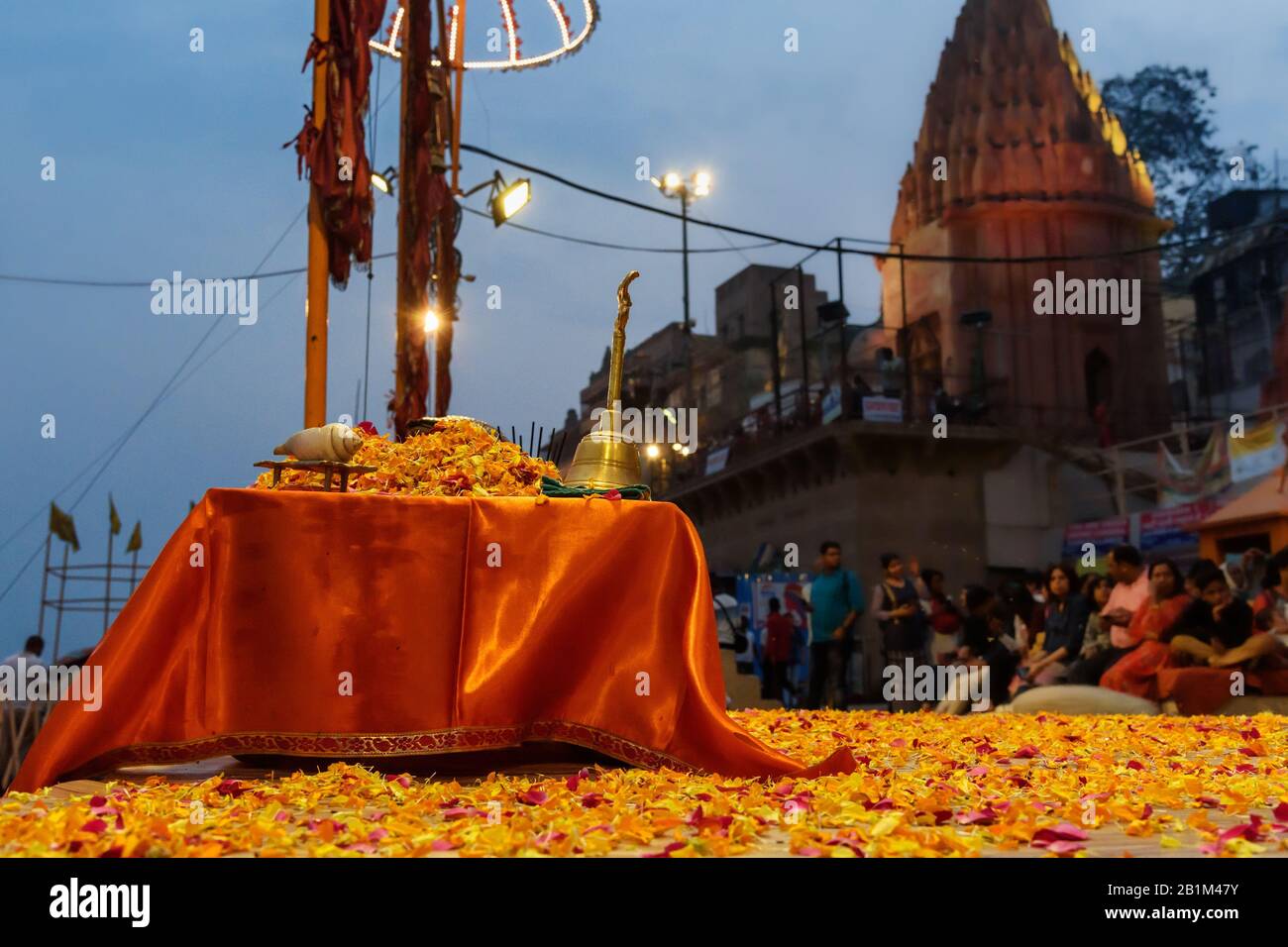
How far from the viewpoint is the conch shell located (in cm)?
391

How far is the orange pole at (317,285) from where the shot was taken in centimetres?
551

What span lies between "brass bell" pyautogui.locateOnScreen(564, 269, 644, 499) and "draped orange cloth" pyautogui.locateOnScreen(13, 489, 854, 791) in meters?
0.44

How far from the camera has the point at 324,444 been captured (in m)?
3.92

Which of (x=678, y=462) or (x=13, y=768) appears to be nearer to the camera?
(x=13, y=768)

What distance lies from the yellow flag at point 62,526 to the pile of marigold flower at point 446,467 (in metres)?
14.7

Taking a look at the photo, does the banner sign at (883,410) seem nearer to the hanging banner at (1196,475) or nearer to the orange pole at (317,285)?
the hanging banner at (1196,475)

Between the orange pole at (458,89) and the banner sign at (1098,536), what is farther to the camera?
the banner sign at (1098,536)

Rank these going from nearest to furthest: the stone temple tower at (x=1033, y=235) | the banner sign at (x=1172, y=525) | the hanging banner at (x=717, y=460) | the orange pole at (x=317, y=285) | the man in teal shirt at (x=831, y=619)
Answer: the orange pole at (x=317, y=285) → the man in teal shirt at (x=831, y=619) → the banner sign at (x=1172, y=525) → the stone temple tower at (x=1033, y=235) → the hanging banner at (x=717, y=460)

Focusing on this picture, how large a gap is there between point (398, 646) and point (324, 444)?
779 millimetres

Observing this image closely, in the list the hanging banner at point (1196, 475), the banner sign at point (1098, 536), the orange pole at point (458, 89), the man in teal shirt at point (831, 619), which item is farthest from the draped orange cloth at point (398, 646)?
the banner sign at point (1098, 536)
